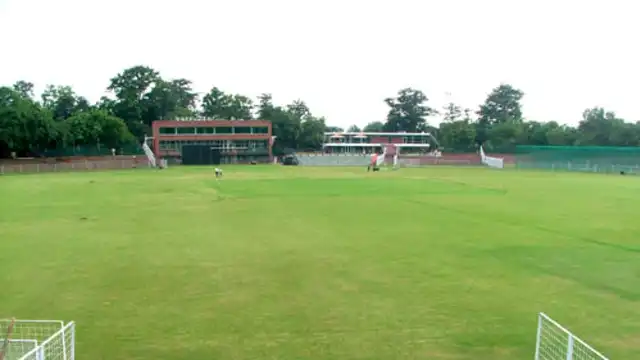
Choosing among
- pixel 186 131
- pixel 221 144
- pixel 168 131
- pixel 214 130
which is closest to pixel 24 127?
pixel 168 131

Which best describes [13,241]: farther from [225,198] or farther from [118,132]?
[118,132]

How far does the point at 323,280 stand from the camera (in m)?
9.94

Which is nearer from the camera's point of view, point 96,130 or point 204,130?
point 96,130

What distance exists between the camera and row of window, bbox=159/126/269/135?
84.2 meters

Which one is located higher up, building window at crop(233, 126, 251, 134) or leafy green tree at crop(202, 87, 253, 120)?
leafy green tree at crop(202, 87, 253, 120)

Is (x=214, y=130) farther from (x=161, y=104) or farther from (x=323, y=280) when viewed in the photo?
(x=323, y=280)

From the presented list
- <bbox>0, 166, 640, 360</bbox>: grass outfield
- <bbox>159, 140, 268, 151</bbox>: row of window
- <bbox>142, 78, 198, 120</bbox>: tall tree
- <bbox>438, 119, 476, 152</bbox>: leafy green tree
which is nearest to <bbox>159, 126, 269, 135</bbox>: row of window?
<bbox>159, 140, 268, 151</bbox>: row of window

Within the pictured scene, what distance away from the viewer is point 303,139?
99125 mm

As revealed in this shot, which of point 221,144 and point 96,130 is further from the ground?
point 96,130

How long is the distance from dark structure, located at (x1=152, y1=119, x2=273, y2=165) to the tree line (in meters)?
4.72

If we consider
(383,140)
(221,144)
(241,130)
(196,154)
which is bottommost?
(196,154)

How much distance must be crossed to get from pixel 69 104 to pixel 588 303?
99.4 meters

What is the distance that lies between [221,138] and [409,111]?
5051 centimetres

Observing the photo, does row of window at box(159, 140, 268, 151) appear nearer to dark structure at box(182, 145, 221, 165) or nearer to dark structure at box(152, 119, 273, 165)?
dark structure at box(152, 119, 273, 165)
